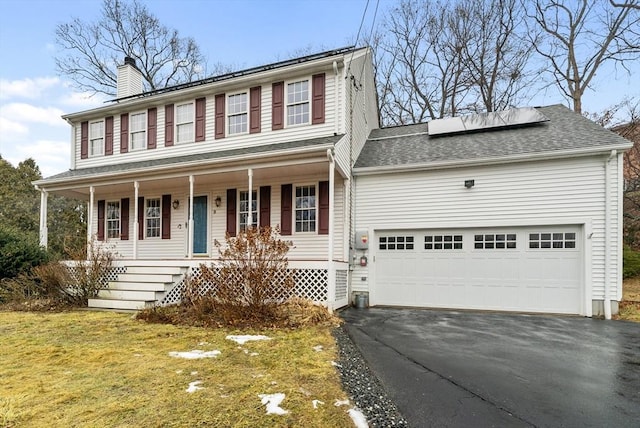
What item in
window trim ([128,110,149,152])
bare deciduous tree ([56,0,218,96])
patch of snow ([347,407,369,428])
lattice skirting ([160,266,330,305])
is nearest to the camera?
patch of snow ([347,407,369,428])

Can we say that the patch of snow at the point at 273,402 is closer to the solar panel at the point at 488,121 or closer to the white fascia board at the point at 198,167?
the white fascia board at the point at 198,167

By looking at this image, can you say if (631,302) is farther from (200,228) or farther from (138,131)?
(138,131)

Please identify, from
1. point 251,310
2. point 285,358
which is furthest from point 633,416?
point 251,310

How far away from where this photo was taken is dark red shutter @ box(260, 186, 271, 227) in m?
9.75

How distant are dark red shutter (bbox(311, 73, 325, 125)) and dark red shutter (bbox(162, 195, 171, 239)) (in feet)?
17.0

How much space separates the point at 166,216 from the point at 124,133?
10.9 ft

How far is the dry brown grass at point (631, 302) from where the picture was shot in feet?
24.1

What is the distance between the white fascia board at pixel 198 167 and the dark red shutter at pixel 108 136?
1.87 metres

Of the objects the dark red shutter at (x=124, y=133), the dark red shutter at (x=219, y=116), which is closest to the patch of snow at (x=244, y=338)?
the dark red shutter at (x=219, y=116)

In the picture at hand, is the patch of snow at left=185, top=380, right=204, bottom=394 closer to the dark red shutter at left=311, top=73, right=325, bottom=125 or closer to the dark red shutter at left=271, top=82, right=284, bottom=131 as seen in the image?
the dark red shutter at left=311, top=73, right=325, bottom=125

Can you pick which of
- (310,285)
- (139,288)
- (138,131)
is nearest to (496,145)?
(310,285)

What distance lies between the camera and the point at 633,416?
9.37 ft

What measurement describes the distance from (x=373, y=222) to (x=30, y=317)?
7.63 meters

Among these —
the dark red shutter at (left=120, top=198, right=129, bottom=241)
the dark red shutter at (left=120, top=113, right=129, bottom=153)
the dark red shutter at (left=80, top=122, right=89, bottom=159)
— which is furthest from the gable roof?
the dark red shutter at (left=80, top=122, right=89, bottom=159)
